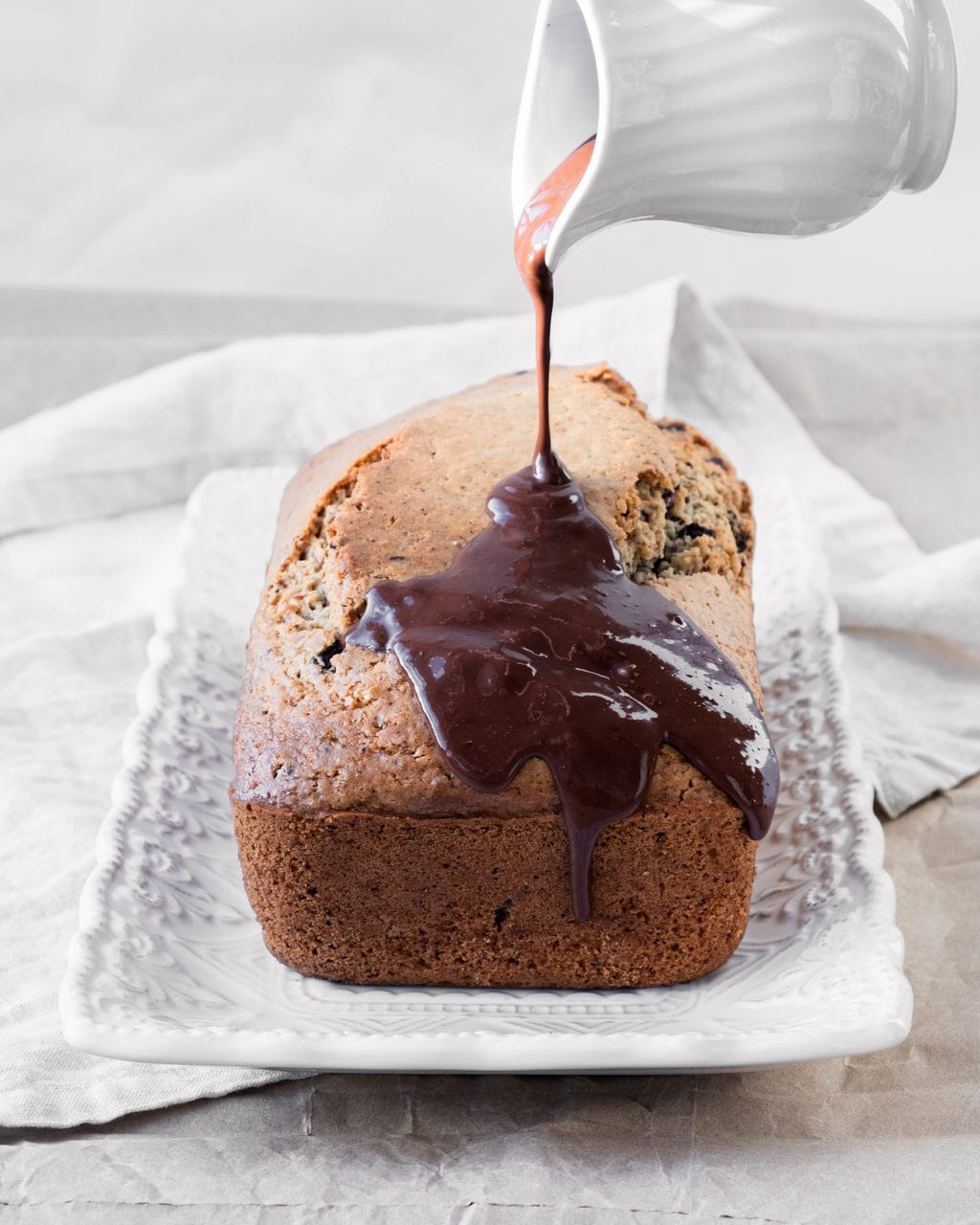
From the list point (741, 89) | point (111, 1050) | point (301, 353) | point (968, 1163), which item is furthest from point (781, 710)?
point (301, 353)

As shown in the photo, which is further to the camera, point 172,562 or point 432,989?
point 172,562

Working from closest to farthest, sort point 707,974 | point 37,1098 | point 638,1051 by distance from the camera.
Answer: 1. point 638,1051
2. point 37,1098
3. point 707,974

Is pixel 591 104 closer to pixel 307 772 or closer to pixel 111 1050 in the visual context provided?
pixel 307 772

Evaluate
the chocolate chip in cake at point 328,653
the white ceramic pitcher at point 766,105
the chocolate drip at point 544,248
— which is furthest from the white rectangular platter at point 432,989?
the white ceramic pitcher at point 766,105

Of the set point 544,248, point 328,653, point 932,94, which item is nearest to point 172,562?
point 328,653

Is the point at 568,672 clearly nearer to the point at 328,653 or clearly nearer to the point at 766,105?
the point at 328,653

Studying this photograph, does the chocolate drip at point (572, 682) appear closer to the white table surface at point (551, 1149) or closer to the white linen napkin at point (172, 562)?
the white table surface at point (551, 1149)

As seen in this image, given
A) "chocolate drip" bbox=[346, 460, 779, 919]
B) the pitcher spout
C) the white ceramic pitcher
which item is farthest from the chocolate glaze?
the pitcher spout
